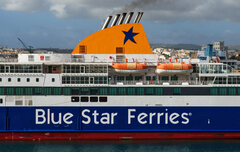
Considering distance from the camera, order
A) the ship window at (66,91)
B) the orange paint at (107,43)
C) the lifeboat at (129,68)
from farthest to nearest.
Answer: the orange paint at (107,43)
the lifeboat at (129,68)
the ship window at (66,91)

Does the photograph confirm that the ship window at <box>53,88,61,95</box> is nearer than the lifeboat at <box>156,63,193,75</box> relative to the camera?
Yes

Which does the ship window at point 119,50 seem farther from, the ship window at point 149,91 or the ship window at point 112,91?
the ship window at point 149,91

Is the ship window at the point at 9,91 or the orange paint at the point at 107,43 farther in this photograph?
the orange paint at the point at 107,43

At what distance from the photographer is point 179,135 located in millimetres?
23859

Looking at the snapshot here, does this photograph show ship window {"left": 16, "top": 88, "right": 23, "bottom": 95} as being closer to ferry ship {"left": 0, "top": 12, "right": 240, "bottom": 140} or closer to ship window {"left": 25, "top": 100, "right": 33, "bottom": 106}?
ferry ship {"left": 0, "top": 12, "right": 240, "bottom": 140}

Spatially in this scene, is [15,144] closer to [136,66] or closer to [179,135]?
[136,66]

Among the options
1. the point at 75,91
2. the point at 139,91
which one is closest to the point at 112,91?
the point at 139,91

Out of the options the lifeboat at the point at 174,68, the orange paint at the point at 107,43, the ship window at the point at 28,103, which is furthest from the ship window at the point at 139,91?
the ship window at the point at 28,103

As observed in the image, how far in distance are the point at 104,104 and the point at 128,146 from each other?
3.98 meters

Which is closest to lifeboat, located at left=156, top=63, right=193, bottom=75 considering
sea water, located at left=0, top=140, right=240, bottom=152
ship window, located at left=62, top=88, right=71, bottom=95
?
sea water, located at left=0, top=140, right=240, bottom=152

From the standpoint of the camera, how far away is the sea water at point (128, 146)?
23078 millimetres

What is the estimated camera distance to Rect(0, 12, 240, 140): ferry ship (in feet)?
76.0

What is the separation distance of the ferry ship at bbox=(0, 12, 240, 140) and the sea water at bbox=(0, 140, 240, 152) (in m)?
0.54

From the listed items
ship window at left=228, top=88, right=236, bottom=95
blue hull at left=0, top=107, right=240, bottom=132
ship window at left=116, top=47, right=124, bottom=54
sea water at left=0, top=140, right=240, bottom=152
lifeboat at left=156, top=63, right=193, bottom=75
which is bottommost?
sea water at left=0, top=140, right=240, bottom=152
